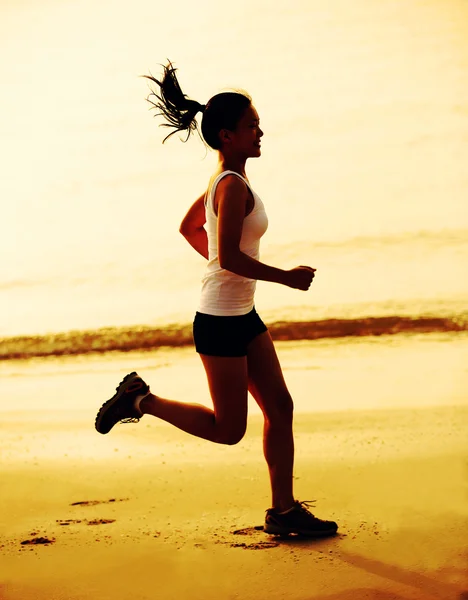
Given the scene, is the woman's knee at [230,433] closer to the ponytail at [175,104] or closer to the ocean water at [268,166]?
the ponytail at [175,104]

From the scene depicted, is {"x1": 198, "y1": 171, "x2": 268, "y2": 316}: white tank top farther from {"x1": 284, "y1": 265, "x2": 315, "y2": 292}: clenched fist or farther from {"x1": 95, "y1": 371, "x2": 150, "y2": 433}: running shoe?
{"x1": 95, "y1": 371, "x2": 150, "y2": 433}: running shoe

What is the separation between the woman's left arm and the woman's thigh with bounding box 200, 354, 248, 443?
0.40 metres

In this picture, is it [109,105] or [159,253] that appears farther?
[159,253]

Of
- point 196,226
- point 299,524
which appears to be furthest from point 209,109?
point 299,524

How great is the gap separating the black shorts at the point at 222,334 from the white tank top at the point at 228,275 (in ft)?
0.07

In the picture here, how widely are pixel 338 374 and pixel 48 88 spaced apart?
12.9 ft

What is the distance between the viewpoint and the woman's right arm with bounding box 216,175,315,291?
2.19m

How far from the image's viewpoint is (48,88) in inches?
303

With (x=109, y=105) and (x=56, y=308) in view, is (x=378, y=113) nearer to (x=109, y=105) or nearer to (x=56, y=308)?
(x=109, y=105)

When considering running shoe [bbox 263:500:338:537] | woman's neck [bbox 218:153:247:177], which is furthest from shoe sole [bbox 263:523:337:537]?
woman's neck [bbox 218:153:247:177]

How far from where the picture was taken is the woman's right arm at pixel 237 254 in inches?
86.3

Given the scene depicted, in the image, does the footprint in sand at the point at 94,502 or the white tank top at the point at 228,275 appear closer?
the white tank top at the point at 228,275

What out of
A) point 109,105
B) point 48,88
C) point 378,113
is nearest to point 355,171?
point 378,113

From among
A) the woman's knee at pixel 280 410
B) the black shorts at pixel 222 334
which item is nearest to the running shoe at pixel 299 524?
the woman's knee at pixel 280 410
